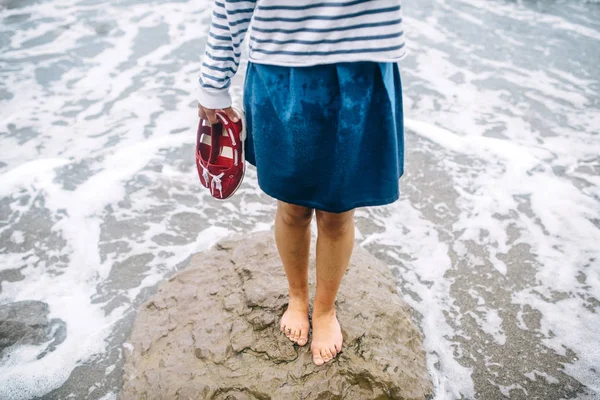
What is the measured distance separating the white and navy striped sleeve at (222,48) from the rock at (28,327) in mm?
1777

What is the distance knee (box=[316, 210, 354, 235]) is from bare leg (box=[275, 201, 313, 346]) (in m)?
0.07

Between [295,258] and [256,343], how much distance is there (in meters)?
0.55

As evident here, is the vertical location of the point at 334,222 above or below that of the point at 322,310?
above

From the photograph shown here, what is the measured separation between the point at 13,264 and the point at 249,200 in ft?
5.73

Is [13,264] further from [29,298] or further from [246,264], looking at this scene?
[246,264]

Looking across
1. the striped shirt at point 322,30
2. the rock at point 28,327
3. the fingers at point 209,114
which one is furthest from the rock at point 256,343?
the striped shirt at point 322,30

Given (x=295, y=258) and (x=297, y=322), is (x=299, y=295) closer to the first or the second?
(x=297, y=322)

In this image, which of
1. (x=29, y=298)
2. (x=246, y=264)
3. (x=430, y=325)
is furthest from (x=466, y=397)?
(x=29, y=298)

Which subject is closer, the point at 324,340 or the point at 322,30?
the point at 322,30

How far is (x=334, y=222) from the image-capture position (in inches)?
63.6

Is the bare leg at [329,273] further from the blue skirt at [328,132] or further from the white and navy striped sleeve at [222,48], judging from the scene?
the white and navy striped sleeve at [222,48]

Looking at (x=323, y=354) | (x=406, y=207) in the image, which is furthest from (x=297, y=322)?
(x=406, y=207)

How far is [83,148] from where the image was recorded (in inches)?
162

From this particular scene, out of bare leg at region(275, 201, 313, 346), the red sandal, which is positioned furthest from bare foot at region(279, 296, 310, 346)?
the red sandal
